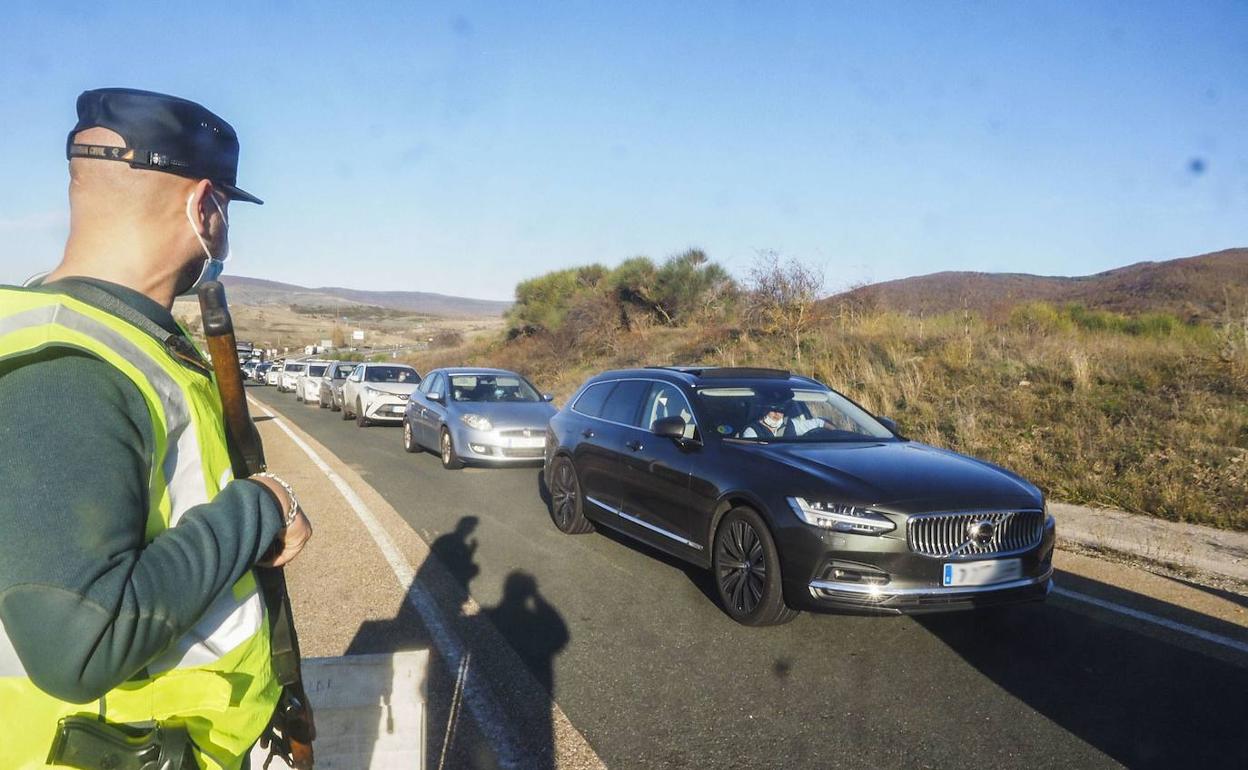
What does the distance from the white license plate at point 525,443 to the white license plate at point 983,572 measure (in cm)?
862

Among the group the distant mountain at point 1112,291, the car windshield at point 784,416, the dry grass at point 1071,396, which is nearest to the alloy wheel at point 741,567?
the car windshield at point 784,416

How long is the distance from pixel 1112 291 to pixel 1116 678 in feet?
111

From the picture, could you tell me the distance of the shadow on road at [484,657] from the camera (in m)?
4.12

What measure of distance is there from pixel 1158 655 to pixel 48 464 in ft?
18.9

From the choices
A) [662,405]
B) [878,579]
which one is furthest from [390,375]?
[878,579]

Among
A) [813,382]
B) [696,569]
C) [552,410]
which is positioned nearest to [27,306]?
[696,569]

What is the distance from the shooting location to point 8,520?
4.33ft

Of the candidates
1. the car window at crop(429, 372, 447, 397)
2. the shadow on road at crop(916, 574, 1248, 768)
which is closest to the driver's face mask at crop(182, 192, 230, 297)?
the shadow on road at crop(916, 574, 1248, 768)

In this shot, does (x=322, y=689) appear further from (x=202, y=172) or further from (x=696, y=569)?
(x=696, y=569)

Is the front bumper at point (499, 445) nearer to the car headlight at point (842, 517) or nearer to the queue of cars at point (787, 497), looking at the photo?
the queue of cars at point (787, 497)

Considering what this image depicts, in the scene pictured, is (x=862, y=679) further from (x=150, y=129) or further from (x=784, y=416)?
(x=150, y=129)

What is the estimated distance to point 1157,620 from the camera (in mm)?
6000

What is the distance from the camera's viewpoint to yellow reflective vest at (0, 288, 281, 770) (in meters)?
1.42

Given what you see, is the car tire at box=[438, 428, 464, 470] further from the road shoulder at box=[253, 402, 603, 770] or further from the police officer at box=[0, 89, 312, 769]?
the police officer at box=[0, 89, 312, 769]
